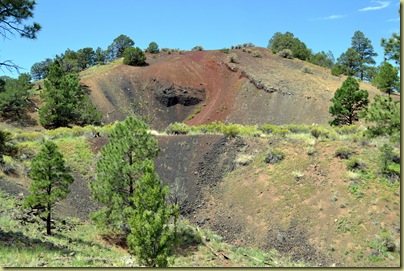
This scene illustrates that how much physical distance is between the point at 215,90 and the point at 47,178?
151 feet

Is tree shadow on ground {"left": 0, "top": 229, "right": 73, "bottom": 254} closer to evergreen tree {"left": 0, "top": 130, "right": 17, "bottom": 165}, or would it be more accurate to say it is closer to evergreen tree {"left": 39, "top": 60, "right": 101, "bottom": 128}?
evergreen tree {"left": 0, "top": 130, "right": 17, "bottom": 165}

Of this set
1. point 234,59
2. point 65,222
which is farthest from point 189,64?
point 65,222

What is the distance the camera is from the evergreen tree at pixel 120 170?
21.1m

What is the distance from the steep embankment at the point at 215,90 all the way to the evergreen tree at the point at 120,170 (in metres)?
31.0

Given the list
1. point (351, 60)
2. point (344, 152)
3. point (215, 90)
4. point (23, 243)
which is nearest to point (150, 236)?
point (23, 243)

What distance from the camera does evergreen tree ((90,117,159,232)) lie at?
21.1 m

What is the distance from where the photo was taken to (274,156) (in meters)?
29.4

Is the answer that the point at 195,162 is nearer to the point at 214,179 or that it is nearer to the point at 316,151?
the point at 214,179

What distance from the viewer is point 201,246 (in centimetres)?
2222

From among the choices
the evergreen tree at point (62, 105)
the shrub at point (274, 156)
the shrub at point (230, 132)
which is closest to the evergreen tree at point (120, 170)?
the shrub at point (274, 156)

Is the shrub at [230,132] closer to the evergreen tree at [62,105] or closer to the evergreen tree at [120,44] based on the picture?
the evergreen tree at [62,105]

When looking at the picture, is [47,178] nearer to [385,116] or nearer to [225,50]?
[385,116]

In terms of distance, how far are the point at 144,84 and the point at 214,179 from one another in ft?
122

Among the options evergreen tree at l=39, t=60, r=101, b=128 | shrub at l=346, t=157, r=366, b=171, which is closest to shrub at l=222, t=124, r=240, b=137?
shrub at l=346, t=157, r=366, b=171
